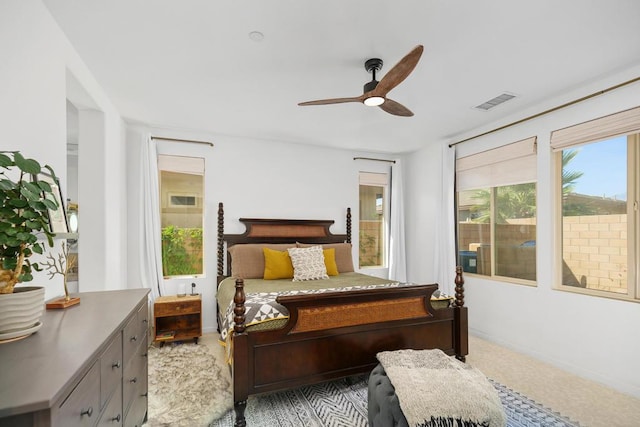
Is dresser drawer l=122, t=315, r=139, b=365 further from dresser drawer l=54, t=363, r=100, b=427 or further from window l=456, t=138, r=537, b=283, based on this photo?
window l=456, t=138, r=537, b=283

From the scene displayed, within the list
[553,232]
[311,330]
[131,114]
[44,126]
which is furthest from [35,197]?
[553,232]

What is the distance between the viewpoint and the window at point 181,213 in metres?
4.11

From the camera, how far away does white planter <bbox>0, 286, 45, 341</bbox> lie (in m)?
1.05

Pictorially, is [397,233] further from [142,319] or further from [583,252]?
[142,319]

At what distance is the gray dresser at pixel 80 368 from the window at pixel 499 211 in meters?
3.72

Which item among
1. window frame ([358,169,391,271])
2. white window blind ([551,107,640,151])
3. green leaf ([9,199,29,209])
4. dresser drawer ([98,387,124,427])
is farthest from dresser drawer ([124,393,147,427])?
white window blind ([551,107,640,151])

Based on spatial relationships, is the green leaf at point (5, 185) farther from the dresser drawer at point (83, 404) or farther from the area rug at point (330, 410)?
the area rug at point (330, 410)

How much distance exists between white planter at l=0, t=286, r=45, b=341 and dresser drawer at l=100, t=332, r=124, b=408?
259mm

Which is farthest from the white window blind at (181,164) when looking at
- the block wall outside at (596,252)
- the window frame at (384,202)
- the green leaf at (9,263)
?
the block wall outside at (596,252)

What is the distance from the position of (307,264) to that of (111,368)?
2614 millimetres

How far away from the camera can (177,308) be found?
11.7 ft

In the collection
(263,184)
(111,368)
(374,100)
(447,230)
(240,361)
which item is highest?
(374,100)

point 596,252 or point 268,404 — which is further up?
point 596,252

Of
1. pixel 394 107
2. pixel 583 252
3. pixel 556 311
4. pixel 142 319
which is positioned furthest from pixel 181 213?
pixel 583 252
